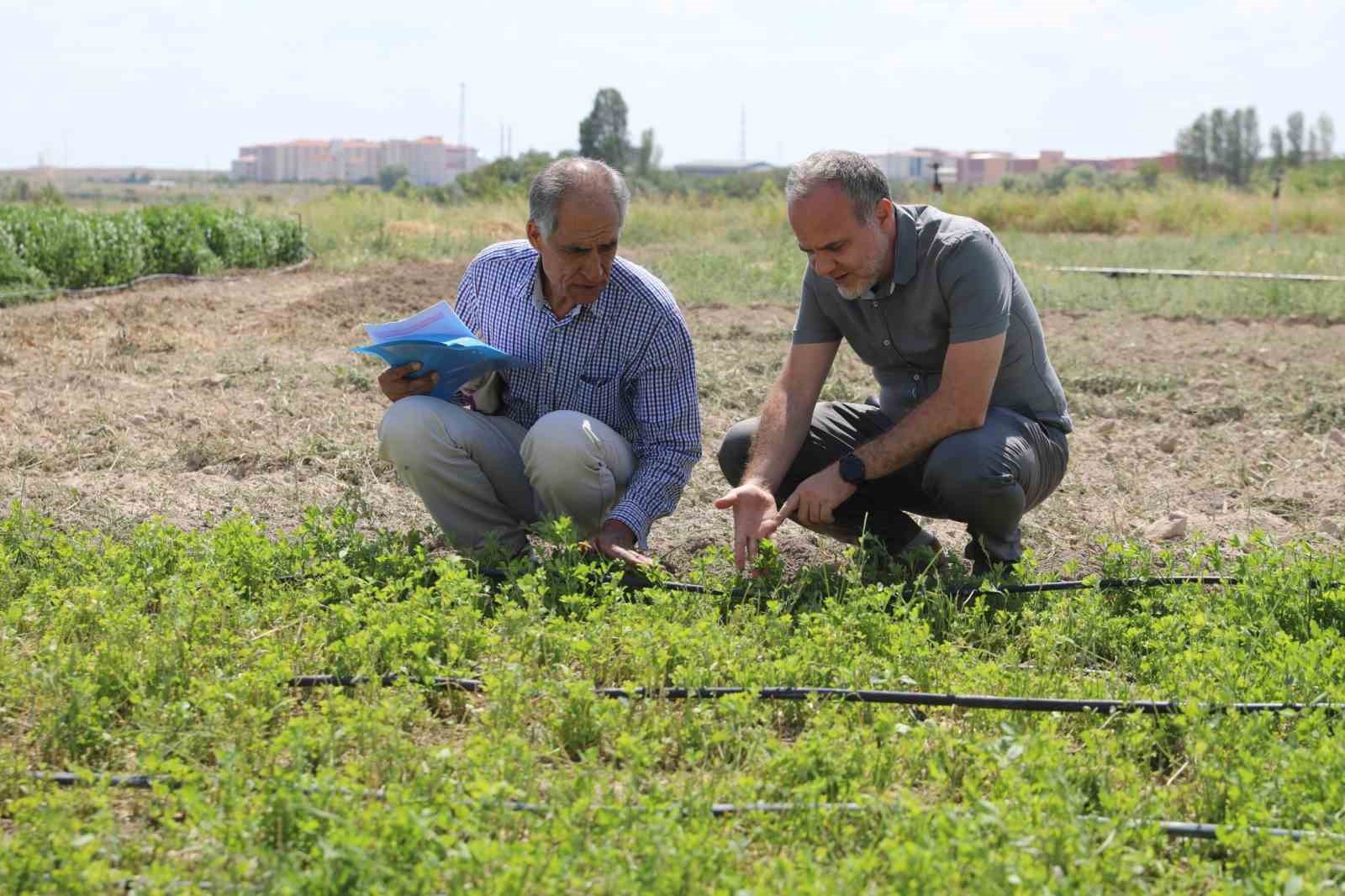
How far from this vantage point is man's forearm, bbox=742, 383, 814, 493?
461cm

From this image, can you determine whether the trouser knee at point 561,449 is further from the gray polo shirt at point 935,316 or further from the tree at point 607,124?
the tree at point 607,124

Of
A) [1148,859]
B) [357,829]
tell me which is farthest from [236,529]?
[1148,859]

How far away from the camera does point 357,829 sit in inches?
108

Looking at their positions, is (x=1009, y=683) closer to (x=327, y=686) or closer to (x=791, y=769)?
(x=791, y=769)

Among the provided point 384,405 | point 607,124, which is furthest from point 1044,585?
point 607,124

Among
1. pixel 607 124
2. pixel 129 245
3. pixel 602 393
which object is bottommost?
pixel 602 393

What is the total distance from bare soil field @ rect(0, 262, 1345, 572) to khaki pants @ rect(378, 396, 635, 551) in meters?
0.59

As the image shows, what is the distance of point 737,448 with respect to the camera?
A: 502 centimetres

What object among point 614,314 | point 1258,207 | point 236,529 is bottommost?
point 236,529

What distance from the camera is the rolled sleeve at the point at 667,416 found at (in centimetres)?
465

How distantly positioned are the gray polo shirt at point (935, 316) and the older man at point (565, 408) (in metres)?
0.56

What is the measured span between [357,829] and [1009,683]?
6.05 feet

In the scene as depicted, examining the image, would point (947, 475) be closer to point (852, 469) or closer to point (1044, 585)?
point (852, 469)

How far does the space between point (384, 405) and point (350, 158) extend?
390 feet
